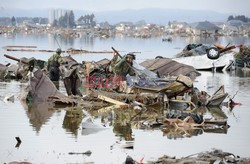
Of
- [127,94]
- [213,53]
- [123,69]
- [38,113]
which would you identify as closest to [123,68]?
[123,69]

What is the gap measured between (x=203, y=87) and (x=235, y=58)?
50.0ft

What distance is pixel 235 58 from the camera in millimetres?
49250

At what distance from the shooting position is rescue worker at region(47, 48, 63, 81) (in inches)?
1268

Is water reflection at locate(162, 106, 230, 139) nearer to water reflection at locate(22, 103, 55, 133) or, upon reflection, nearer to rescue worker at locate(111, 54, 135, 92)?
water reflection at locate(22, 103, 55, 133)

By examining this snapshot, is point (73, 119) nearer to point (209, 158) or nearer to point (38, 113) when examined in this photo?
point (38, 113)

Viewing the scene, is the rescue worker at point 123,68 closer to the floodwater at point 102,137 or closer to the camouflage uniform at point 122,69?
the camouflage uniform at point 122,69

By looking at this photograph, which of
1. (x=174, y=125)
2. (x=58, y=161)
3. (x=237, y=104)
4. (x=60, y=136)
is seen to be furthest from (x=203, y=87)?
(x=58, y=161)

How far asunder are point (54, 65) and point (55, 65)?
46mm

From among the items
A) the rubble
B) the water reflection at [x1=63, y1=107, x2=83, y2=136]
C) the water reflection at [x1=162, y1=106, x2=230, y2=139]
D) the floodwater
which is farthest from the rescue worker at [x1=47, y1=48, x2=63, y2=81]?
the rubble

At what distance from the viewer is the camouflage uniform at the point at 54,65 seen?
32.2 metres

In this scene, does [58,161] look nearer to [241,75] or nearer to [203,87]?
[203,87]

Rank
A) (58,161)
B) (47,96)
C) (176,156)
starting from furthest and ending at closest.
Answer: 1. (47,96)
2. (176,156)
3. (58,161)

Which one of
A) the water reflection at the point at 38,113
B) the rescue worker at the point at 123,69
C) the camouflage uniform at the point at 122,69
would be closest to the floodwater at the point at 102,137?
the water reflection at the point at 38,113

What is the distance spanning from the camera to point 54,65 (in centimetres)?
3225
